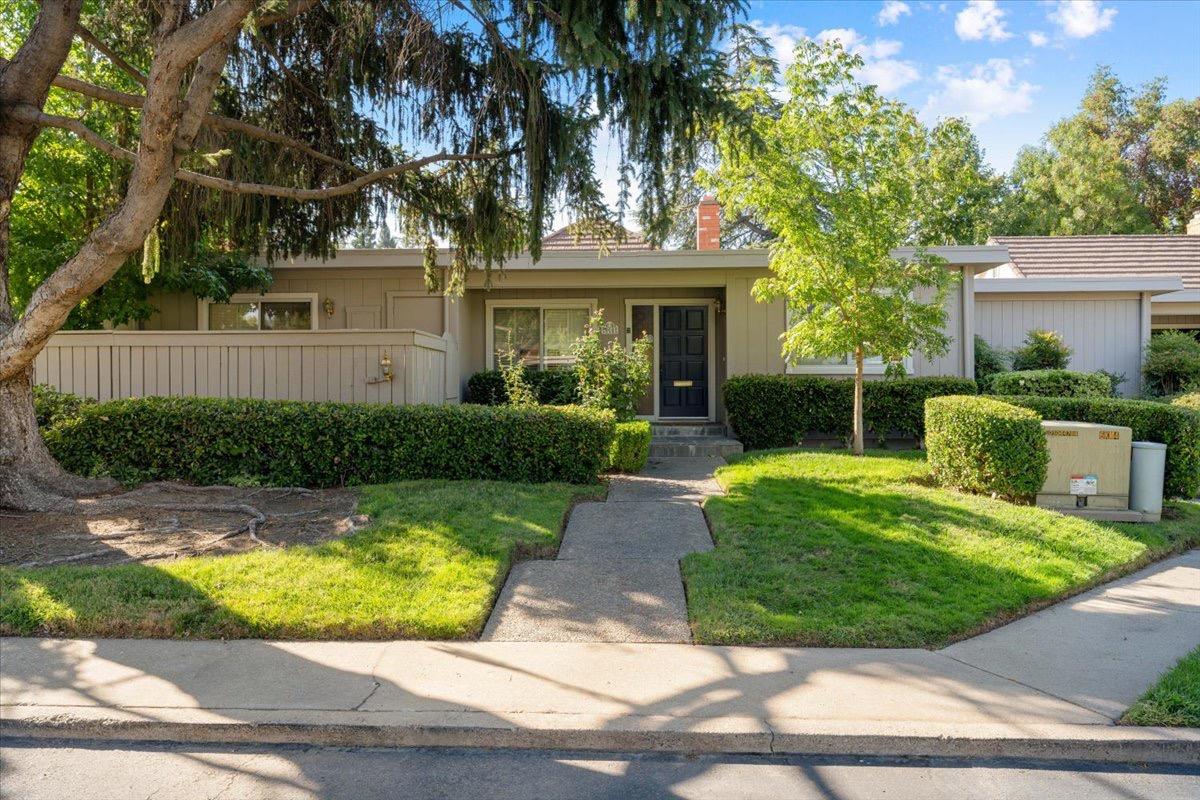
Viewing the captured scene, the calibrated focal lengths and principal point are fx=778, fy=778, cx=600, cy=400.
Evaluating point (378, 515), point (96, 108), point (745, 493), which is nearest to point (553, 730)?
point (378, 515)

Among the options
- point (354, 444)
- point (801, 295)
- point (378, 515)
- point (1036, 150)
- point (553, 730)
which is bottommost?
point (553, 730)

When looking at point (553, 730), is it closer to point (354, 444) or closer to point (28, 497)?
point (354, 444)

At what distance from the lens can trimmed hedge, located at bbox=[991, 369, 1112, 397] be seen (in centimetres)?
1277

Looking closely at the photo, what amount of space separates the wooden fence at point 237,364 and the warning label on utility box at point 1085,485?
7.78m

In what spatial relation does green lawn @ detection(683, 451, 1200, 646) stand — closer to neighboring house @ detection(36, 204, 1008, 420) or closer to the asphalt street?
the asphalt street

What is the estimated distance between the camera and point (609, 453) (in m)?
9.77

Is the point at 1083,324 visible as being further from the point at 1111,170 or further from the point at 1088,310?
the point at 1111,170

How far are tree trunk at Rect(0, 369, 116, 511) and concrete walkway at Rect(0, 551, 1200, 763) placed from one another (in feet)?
11.6

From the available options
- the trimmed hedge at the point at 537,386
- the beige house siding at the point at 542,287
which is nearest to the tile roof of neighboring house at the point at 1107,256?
the beige house siding at the point at 542,287

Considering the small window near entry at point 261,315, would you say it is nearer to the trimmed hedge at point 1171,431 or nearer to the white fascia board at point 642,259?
the white fascia board at point 642,259

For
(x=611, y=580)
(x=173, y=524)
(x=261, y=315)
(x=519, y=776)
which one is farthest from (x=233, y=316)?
(x=519, y=776)

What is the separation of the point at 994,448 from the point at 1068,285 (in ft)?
29.8

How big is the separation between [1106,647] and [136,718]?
5.48 meters

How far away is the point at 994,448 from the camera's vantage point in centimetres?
799
